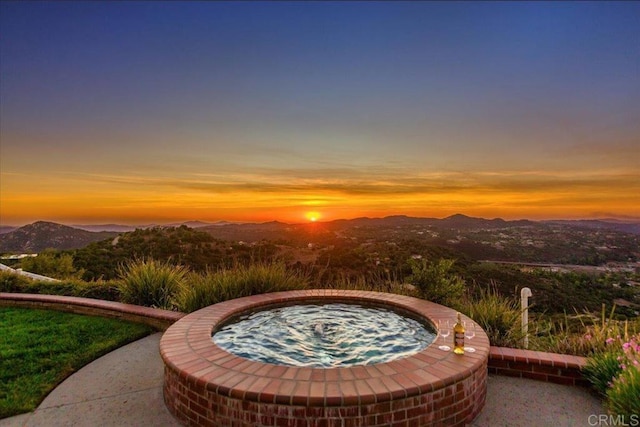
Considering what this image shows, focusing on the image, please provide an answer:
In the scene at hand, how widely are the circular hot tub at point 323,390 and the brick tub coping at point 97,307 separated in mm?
2402

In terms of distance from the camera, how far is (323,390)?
2934mm

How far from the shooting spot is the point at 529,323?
18.9 feet

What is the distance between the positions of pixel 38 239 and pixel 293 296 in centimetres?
1578

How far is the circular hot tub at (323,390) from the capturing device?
285 centimetres

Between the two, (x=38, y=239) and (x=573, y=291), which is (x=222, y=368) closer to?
(x=573, y=291)

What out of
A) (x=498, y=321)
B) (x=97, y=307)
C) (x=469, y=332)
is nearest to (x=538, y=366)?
(x=469, y=332)

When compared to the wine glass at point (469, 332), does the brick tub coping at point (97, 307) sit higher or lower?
lower

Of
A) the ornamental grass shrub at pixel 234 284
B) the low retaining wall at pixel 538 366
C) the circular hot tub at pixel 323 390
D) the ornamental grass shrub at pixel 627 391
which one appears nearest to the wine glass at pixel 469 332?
the circular hot tub at pixel 323 390

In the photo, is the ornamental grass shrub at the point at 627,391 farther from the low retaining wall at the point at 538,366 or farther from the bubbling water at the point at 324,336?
the bubbling water at the point at 324,336

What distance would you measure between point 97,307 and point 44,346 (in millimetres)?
1722

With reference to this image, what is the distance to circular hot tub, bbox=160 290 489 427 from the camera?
2854 mm

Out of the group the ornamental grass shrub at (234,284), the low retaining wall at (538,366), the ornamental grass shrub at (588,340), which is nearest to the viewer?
the low retaining wall at (538,366)

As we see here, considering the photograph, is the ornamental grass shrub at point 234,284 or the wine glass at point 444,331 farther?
the ornamental grass shrub at point 234,284

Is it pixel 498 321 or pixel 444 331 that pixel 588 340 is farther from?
pixel 444 331
